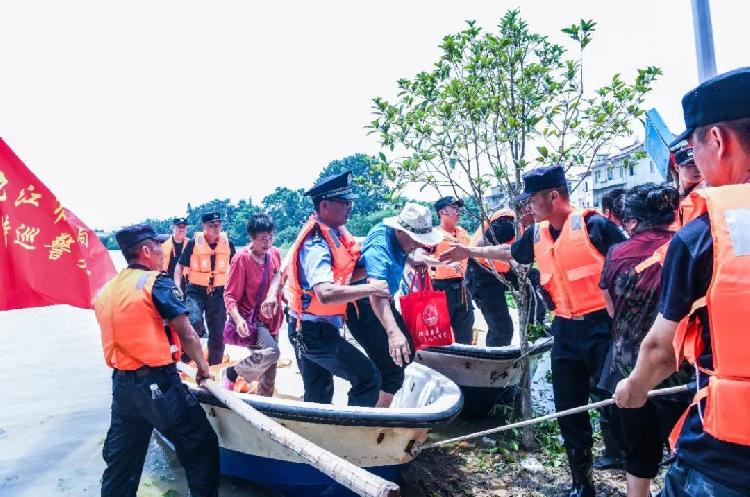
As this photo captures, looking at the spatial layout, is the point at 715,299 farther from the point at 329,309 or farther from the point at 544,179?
the point at 329,309

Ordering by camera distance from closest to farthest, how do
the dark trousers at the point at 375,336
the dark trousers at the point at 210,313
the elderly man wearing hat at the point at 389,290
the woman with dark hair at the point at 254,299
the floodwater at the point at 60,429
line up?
the elderly man wearing hat at the point at 389,290, the dark trousers at the point at 375,336, the floodwater at the point at 60,429, the woman with dark hair at the point at 254,299, the dark trousers at the point at 210,313

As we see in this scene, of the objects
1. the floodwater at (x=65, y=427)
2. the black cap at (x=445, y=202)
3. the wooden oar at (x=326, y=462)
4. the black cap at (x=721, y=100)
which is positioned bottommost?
the floodwater at (x=65, y=427)

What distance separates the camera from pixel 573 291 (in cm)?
329

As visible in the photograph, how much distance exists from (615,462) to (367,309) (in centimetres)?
222

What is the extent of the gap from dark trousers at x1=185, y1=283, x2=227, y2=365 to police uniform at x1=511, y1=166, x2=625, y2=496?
16.7 ft

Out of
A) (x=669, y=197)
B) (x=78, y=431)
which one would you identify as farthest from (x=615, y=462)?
(x=78, y=431)

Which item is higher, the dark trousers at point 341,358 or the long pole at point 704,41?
the long pole at point 704,41

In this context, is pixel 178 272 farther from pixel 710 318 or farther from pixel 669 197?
pixel 710 318

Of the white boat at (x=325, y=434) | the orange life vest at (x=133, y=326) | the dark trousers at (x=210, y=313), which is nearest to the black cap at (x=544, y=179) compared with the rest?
the white boat at (x=325, y=434)

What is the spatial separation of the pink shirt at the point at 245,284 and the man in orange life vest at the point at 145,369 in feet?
5.95

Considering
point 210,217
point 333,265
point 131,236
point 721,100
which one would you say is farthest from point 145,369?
point 210,217

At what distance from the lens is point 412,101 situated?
14.2 ft

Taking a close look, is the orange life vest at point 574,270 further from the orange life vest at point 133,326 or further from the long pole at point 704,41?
the orange life vest at point 133,326

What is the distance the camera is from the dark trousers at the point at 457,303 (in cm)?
652
